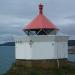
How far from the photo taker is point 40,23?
22.0 m

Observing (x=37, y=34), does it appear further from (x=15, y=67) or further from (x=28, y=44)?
(x=15, y=67)

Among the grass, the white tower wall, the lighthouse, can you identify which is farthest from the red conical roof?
the grass

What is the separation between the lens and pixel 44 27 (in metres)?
21.8

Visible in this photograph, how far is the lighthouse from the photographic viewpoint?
21.7 metres

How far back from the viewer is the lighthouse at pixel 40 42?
2167cm

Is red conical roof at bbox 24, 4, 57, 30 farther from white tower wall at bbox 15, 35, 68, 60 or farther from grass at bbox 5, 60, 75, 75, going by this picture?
grass at bbox 5, 60, 75, 75

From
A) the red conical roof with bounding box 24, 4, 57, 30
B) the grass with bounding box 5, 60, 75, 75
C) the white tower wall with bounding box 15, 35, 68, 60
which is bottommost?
the grass with bounding box 5, 60, 75, 75

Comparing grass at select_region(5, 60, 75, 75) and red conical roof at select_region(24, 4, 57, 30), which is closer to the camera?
grass at select_region(5, 60, 75, 75)

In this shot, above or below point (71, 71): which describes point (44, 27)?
above

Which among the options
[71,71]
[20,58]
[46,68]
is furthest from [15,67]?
[71,71]

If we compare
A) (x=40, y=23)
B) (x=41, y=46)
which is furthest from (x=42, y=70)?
(x=40, y=23)

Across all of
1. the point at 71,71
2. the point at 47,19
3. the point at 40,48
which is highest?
the point at 47,19

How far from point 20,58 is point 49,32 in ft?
7.73

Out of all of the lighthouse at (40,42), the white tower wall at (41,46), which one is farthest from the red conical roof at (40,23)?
the white tower wall at (41,46)
